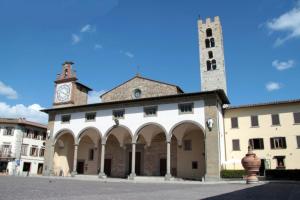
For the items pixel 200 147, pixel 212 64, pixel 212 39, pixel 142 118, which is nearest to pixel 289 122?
pixel 200 147

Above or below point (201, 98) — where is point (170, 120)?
below

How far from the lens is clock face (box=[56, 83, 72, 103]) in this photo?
122 feet

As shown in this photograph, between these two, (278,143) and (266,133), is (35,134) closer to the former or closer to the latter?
(266,133)

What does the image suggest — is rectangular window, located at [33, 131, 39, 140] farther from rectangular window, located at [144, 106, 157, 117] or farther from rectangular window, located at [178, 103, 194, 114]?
rectangular window, located at [178, 103, 194, 114]

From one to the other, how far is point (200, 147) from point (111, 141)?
11376mm

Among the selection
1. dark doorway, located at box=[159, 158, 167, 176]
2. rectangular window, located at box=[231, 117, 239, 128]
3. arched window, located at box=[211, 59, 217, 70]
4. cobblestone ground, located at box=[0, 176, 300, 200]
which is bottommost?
cobblestone ground, located at box=[0, 176, 300, 200]

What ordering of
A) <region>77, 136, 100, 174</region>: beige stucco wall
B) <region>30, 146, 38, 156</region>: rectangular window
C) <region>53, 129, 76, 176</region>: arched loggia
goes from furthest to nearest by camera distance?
1. <region>30, 146, 38, 156</region>: rectangular window
2. <region>77, 136, 100, 174</region>: beige stucco wall
3. <region>53, 129, 76, 176</region>: arched loggia

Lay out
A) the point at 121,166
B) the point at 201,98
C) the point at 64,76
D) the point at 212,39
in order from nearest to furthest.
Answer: the point at 201,98
the point at 121,166
the point at 64,76
the point at 212,39

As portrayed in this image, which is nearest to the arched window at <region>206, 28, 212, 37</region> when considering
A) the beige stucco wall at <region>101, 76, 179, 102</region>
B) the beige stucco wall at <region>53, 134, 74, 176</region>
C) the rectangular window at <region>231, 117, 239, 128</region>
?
the beige stucco wall at <region>101, 76, 179, 102</region>

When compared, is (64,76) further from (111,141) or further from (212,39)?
(212,39)

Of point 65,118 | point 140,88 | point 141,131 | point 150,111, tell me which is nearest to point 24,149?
point 65,118

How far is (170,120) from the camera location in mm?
26875

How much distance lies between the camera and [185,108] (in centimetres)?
2670

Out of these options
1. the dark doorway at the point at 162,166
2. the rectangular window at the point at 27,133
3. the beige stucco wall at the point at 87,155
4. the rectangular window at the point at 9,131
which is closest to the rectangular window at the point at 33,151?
the rectangular window at the point at 27,133
